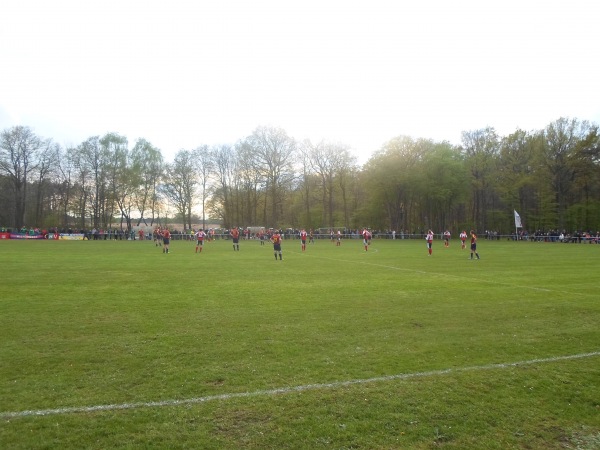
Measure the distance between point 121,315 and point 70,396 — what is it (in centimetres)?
450

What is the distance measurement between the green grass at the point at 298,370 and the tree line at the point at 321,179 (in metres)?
53.3

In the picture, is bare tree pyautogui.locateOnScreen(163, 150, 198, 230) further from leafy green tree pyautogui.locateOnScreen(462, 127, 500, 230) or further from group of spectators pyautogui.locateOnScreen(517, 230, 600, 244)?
group of spectators pyautogui.locateOnScreen(517, 230, 600, 244)

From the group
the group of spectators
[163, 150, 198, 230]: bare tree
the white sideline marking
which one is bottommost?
the white sideline marking

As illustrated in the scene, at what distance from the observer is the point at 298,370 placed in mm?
6027

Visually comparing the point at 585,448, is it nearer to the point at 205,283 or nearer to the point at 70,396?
the point at 70,396

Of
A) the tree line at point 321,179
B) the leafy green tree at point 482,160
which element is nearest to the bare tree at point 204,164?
the tree line at point 321,179

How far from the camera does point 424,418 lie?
184 inches

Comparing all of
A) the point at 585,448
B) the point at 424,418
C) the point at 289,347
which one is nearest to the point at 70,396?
the point at 289,347

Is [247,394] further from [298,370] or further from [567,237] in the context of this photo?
[567,237]

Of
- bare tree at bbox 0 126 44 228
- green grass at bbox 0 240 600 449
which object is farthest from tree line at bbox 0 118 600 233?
green grass at bbox 0 240 600 449

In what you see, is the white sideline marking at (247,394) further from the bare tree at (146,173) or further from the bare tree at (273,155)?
the bare tree at (146,173)

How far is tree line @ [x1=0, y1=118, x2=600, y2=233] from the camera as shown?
61.9 metres

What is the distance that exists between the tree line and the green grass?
5333 centimetres

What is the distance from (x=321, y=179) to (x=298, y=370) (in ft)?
222
